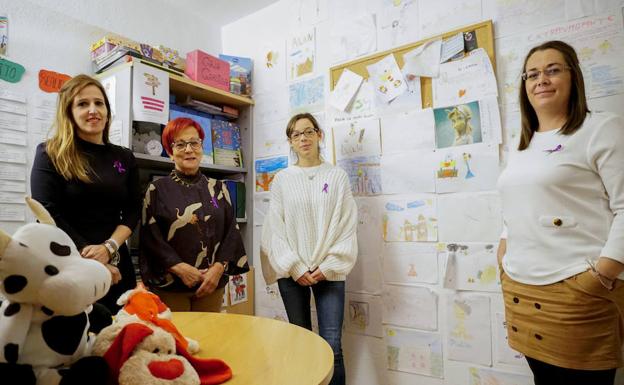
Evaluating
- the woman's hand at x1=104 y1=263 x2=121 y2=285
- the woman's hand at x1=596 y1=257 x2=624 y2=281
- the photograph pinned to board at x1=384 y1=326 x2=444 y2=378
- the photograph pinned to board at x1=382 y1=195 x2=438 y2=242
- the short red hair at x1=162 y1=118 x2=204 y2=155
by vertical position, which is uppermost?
the short red hair at x1=162 y1=118 x2=204 y2=155

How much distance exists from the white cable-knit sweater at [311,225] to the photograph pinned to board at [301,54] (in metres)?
0.80

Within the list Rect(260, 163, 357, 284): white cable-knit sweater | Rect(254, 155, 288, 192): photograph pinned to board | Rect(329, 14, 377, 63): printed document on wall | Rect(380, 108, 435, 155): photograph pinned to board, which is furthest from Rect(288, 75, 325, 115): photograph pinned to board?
Rect(260, 163, 357, 284): white cable-knit sweater

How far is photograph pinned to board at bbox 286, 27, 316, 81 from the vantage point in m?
2.31

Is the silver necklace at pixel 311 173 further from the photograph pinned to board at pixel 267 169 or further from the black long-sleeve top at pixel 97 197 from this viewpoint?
the black long-sleeve top at pixel 97 197

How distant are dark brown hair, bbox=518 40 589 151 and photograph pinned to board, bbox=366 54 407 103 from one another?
28.7 inches

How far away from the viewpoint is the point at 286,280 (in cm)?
178

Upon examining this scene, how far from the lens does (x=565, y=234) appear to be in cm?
108

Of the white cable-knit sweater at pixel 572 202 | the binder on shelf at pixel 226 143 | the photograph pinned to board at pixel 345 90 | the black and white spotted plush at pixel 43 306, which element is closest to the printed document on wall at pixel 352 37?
the photograph pinned to board at pixel 345 90

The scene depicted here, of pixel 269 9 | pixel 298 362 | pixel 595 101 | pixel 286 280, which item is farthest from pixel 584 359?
pixel 269 9

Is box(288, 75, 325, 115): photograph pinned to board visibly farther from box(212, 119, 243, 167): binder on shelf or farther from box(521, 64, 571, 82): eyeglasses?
box(521, 64, 571, 82): eyeglasses

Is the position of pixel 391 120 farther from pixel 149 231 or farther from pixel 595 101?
pixel 149 231

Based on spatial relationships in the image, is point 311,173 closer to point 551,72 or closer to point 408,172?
point 408,172

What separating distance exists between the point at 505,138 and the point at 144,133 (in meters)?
1.83

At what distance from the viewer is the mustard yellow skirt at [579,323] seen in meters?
1.02
